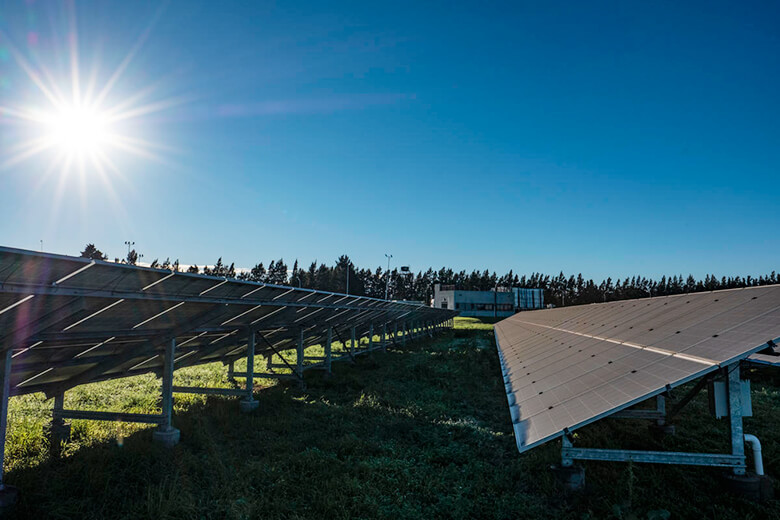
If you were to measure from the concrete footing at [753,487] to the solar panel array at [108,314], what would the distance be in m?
8.97

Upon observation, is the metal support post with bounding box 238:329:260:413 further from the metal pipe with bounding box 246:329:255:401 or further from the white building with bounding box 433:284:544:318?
the white building with bounding box 433:284:544:318

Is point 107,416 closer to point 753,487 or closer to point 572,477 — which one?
point 572,477

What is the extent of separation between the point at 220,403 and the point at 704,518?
1216cm

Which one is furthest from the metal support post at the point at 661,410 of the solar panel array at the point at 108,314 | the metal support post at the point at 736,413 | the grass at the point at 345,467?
the solar panel array at the point at 108,314

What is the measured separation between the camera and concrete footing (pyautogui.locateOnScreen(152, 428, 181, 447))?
9.54 metres

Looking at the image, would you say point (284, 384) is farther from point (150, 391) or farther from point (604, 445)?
point (604, 445)

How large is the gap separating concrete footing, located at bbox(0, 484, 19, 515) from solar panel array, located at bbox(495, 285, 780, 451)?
25.1ft

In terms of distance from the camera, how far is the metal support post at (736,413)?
6.29 metres

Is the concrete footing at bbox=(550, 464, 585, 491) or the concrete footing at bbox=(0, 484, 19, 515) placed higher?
the concrete footing at bbox=(550, 464, 585, 491)

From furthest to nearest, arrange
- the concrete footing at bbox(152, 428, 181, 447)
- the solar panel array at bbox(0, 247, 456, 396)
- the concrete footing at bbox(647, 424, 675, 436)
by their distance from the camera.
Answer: the concrete footing at bbox(647, 424, 675, 436) → the concrete footing at bbox(152, 428, 181, 447) → the solar panel array at bbox(0, 247, 456, 396)

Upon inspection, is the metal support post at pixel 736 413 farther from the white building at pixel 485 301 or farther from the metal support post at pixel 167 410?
the white building at pixel 485 301

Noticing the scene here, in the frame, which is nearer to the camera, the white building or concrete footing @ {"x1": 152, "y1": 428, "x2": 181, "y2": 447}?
concrete footing @ {"x1": 152, "y1": 428, "x2": 181, "y2": 447}

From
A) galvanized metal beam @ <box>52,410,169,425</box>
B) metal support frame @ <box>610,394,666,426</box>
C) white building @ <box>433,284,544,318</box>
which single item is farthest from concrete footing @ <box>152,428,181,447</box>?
white building @ <box>433,284,544,318</box>

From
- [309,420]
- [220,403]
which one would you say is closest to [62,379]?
[220,403]
